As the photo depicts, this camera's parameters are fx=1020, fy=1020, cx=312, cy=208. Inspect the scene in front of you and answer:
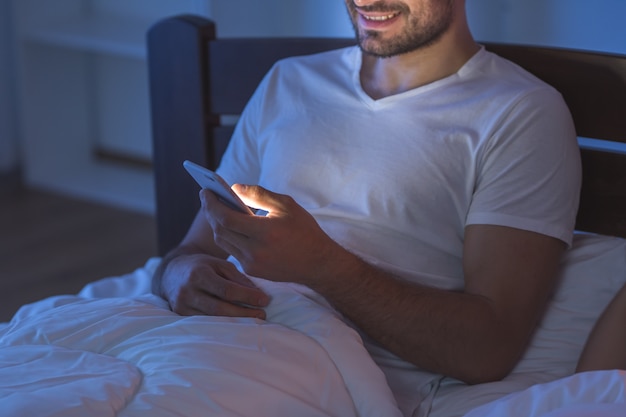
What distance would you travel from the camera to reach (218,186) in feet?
4.21

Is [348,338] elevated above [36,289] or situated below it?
above

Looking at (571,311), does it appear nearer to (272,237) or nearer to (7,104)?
(272,237)

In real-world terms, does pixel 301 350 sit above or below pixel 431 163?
below

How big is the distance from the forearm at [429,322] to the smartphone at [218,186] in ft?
0.52

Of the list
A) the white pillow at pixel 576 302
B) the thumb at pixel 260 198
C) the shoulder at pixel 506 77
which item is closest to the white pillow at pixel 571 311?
the white pillow at pixel 576 302

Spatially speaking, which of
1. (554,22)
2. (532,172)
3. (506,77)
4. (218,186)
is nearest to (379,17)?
(506,77)

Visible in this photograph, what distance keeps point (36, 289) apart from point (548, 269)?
169cm

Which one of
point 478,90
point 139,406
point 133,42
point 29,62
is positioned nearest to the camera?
point 139,406

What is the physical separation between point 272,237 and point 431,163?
1.05 feet

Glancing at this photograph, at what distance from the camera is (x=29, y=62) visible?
11.2ft

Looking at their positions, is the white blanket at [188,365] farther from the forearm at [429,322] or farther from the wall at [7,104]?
the wall at [7,104]

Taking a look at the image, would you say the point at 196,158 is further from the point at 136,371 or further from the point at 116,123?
the point at 116,123

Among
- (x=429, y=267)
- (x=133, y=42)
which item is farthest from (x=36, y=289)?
(x=429, y=267)

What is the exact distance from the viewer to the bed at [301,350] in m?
1.18
